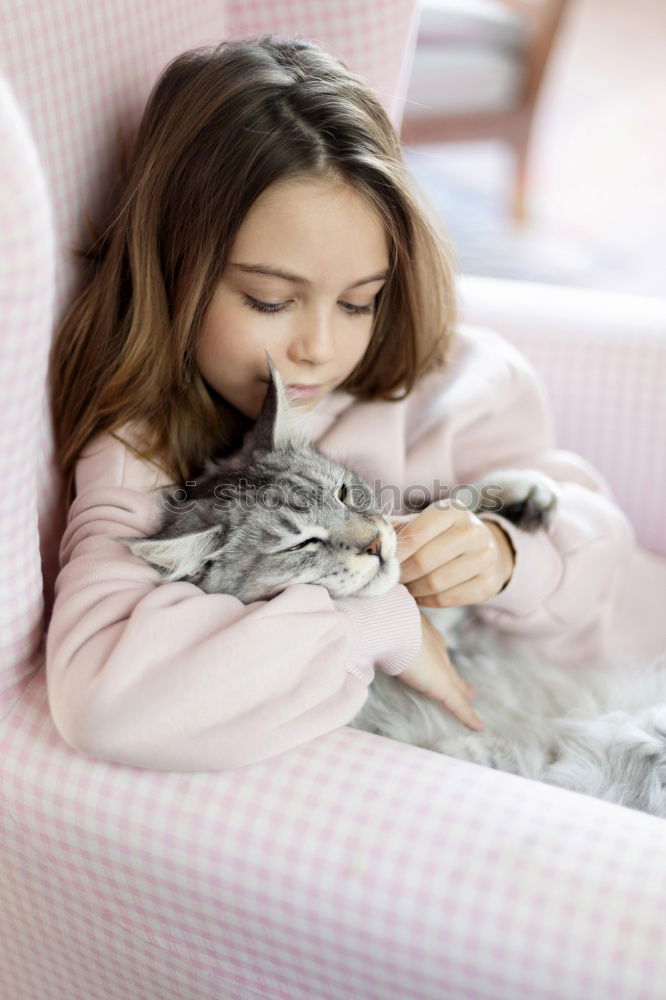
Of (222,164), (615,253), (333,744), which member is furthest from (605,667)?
(615,253)

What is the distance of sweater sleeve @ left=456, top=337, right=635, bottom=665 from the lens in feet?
4.33

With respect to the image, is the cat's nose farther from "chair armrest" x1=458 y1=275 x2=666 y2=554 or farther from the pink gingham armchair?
"chair armrest" x1=458 y1=275 x2=666 y2=554

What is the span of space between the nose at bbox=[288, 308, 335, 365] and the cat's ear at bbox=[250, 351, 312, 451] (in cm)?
4

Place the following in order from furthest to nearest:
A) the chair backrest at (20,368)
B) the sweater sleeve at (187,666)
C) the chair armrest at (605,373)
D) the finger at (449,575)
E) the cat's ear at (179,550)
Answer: the chair armrest at (605,373), the finger at (449,575), the cat's ear at (179,550), the sweater sleeve at (187,666), the chair backrest at (20,368)

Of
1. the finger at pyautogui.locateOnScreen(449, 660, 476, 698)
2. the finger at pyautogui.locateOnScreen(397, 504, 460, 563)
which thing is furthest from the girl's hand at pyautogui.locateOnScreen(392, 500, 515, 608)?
the finger at pyautogui.locateOnScreen(449, 660, 476, 698)

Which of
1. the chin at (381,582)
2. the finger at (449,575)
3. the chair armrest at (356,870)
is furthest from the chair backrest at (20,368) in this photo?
the finger at (449,575)

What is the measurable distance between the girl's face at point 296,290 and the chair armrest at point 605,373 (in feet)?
1.66

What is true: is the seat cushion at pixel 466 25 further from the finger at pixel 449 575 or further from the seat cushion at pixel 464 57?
the finger at pixel 449 575

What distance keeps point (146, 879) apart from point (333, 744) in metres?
0.22

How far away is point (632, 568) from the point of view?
1.51 metres

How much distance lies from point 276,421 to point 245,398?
148mm

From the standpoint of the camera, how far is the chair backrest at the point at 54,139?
A: 79cm

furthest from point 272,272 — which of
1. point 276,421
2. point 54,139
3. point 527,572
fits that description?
point 527,572

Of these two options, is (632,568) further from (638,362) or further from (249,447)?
(249,447)
